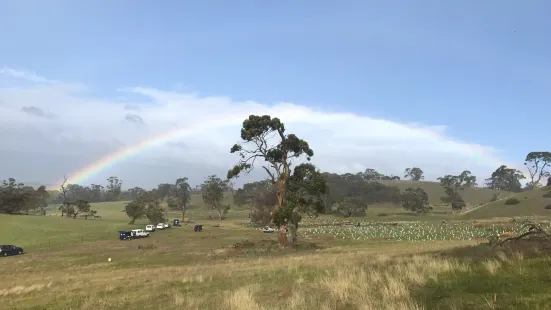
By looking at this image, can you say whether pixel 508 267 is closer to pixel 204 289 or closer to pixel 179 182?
pixel 204 289

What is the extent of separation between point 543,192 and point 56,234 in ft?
448

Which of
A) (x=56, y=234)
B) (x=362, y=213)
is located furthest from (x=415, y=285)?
(x=362, y=213)

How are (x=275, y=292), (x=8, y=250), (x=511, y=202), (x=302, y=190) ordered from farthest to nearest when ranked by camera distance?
(x=511, y=202) < (x=8, y=250) < (x=302, y=190) < (x=275, y=292)

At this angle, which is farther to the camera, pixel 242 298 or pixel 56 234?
pixel 56 234

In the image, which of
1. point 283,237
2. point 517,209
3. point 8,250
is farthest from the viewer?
point 517,209

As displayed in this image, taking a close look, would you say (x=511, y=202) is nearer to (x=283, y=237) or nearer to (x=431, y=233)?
(x=431, y=233)

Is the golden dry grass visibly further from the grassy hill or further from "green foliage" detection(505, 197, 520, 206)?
"green foliage" detection(505, 197, 520, 206)

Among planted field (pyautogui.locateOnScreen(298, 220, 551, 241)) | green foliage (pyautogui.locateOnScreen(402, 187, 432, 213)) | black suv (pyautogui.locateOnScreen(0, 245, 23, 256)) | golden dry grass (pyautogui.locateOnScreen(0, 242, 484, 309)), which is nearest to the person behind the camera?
golden dry grass (pyautogui.locateOnScreen(0, 242, 484, 309))

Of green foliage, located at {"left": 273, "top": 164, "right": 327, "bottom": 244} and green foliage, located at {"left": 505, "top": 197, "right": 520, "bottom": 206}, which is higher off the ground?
green foliage, located at {"left": 273, "top": 164, "right": 327, "bottom": 244}

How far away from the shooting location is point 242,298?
35.8ft

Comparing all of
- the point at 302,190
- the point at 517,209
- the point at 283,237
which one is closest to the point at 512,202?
A: the point at 517,209

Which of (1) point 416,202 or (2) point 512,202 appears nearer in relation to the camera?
(2) point 512,202

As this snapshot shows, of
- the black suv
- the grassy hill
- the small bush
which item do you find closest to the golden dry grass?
the black suv

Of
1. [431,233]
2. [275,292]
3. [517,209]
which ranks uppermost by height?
[275,292]
